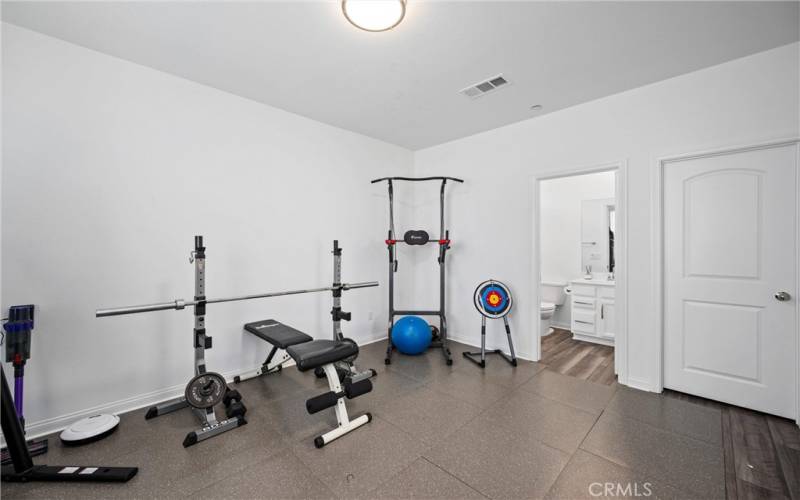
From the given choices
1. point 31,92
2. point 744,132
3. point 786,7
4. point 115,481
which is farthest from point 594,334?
point 31,92

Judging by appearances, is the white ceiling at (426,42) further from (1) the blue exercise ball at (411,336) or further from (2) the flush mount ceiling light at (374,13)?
(1) the blue exercise ball at (411,336)

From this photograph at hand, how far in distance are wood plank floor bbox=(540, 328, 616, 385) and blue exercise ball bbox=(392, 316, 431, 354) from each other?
53.7 inches

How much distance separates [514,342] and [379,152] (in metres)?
3.02

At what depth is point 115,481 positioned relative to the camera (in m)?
1.77

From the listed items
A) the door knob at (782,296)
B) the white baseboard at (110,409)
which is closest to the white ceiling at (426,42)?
the door knob at (782,296)

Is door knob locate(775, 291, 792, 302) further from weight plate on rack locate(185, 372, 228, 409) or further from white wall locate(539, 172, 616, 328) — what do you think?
weight plate on rack locate(185, 372, 228, 409)

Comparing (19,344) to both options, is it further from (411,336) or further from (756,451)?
(756,451)

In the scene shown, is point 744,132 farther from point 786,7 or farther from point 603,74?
point 603,74

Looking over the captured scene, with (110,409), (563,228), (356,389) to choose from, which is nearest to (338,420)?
(356,389)

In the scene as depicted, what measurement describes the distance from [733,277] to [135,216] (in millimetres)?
4821

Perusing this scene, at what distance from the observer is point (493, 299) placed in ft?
12.1

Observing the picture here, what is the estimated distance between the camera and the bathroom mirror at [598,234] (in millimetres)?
4875

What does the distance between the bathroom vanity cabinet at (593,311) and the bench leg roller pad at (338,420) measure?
343 cm

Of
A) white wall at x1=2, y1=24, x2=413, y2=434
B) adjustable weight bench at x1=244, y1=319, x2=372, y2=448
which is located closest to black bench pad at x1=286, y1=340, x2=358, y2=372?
adjustable weight bench at x1=244, y1=319, x2=372, y2=448
